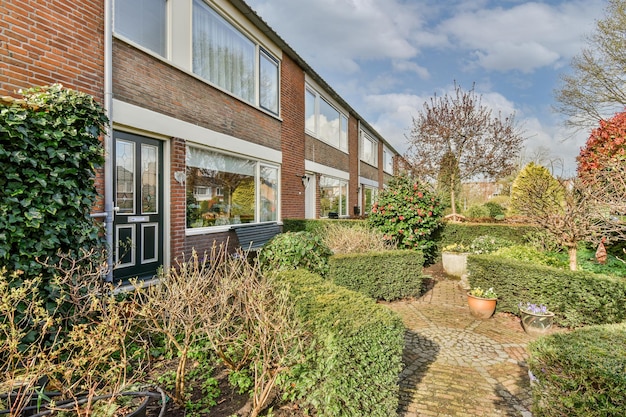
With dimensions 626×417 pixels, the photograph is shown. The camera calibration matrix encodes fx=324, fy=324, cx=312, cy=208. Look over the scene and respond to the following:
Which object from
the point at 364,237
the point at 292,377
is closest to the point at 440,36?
the point at 364,237

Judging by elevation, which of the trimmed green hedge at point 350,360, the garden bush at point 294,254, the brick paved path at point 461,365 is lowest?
the brick paved path at point 461,365

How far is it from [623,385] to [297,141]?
10.3 metres

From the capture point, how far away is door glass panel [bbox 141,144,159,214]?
5.93 metres

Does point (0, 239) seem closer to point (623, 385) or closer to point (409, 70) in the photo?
point (623, 385)

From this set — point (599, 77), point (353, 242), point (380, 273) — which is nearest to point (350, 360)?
point (380, 273)

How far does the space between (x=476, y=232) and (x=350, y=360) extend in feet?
30.0

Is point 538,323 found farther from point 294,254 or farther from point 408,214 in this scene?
point 408,214

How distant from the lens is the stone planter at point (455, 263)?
28.5ft

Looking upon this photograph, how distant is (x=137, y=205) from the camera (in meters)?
5.82

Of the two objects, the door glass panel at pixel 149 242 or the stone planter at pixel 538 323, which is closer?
the stone planter at pixel 538 323

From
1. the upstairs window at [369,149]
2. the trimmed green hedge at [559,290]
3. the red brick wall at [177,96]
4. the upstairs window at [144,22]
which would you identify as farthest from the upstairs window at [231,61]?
the upstairs window at [369,149]

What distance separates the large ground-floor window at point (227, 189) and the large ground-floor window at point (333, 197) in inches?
158

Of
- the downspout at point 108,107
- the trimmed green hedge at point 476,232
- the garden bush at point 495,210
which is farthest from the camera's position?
the garden bush at point 495,210

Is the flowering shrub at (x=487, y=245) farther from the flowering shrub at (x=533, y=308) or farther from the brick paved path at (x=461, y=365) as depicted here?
the flowering shrub at (x=533, y=308)
